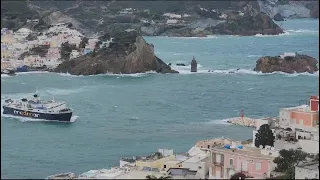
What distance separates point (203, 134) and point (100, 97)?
198 inches

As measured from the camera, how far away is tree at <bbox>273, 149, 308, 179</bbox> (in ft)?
22.4

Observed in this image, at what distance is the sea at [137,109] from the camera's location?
10.2m

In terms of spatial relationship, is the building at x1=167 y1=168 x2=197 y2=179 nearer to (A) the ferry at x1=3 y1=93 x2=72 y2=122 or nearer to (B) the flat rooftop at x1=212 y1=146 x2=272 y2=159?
(B) the flat rooftop at x1=212 y1=146 x2=272 y2=159

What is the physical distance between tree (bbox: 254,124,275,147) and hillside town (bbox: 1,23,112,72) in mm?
12662

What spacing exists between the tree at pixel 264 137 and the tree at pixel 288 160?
529mm

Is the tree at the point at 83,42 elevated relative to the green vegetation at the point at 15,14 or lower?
lower

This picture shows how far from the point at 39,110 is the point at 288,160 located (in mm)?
7205

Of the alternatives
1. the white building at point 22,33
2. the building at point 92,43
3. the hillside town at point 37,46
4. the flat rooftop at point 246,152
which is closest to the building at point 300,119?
the flat rooftop at point 246,152

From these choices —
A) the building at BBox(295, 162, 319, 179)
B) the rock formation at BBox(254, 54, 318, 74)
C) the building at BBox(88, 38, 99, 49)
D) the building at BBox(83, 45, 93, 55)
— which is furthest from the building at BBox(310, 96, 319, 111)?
the building at BBox(88, 38, 99, 49)

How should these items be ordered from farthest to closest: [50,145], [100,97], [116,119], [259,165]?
[100,97], [116,119], [50,145], [259,165]

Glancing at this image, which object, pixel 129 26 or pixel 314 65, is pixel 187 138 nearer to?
pixel 314 65

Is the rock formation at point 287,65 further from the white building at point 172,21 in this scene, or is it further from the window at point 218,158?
the white building at point 172,21

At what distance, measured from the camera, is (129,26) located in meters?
34.0

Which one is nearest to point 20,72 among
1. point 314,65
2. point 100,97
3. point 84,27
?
point 100,97
